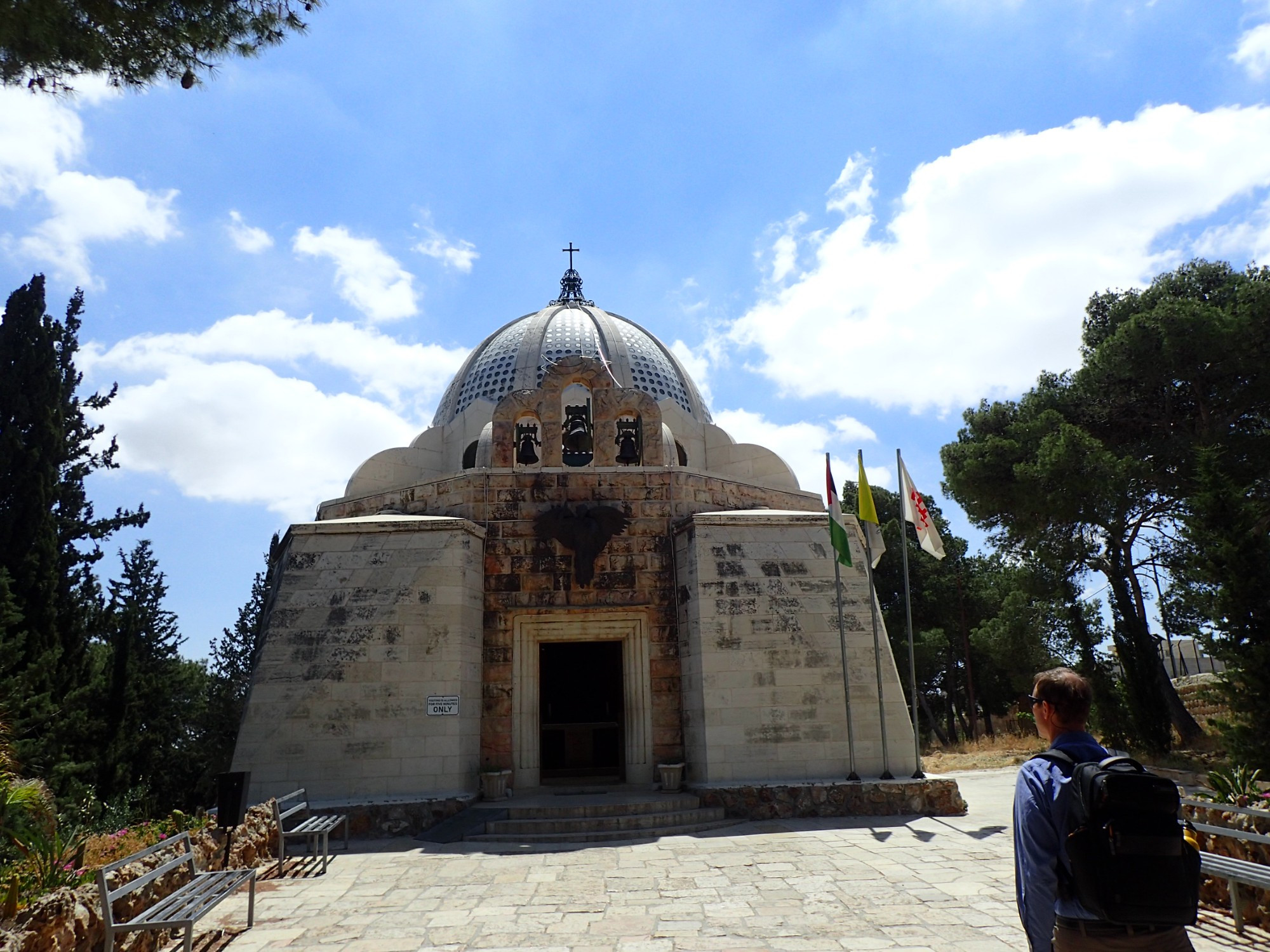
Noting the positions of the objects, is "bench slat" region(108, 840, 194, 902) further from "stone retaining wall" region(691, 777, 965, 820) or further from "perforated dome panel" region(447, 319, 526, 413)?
"perforated dome panel" region(447, 319, 526, 413)

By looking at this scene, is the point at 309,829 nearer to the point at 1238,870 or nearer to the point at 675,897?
the point at 675,897

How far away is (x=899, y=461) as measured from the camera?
34.7ft

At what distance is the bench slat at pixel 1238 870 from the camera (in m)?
4.12

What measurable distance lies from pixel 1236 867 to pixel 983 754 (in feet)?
43.2

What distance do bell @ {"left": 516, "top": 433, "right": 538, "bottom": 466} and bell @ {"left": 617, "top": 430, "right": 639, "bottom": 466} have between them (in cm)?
164

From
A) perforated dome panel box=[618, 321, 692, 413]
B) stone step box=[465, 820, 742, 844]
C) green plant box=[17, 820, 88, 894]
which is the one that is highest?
perforated dome panel box=[618, 321, 692, 413]

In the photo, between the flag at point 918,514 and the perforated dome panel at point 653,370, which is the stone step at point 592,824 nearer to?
the flag at point 918,514

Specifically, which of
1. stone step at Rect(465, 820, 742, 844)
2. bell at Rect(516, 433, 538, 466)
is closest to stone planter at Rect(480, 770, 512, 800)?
stone step at Rect(465, 820, 742, 844)

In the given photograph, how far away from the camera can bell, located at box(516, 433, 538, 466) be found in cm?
1354

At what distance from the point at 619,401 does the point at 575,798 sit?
5589 millimetres

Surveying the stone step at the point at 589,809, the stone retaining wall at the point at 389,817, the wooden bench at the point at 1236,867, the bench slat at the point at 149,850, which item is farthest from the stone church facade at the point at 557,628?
the wooden bench at the point at 1236,867

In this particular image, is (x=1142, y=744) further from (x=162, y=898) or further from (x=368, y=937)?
(x=162, y=898)

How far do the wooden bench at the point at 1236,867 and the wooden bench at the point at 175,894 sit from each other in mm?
5355

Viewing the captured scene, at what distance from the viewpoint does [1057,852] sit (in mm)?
2311
